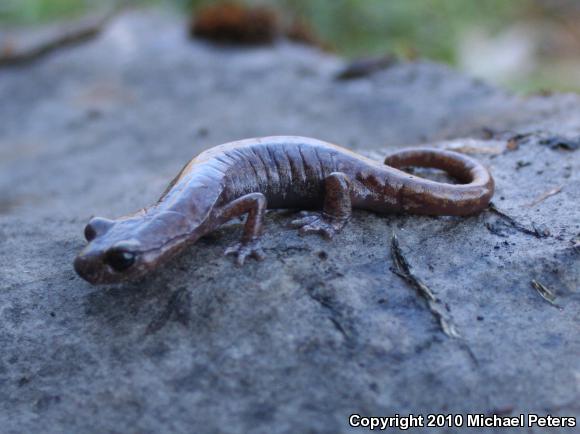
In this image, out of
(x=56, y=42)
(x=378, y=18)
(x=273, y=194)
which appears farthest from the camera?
(x=378, y=18)

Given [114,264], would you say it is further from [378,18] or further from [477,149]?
[378,18]

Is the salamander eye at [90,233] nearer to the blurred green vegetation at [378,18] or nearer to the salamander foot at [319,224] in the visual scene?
the salamander foot at [319,224]

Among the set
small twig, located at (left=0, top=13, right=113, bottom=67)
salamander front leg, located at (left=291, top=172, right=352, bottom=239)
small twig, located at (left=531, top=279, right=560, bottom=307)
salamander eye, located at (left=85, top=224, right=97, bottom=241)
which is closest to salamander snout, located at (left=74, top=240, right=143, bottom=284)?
salamander eye, located at (left=85, top=224, right=97, bottom=241)

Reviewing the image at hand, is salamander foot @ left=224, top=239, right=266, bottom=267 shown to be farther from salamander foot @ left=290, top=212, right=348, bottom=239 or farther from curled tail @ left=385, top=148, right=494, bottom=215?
curled tail @ left=385, top=148, right=494, bottom=215

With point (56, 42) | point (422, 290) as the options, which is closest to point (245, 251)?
point (422, 290)

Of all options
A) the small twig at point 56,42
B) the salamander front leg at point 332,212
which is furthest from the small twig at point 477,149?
the small twig at point 56,42
